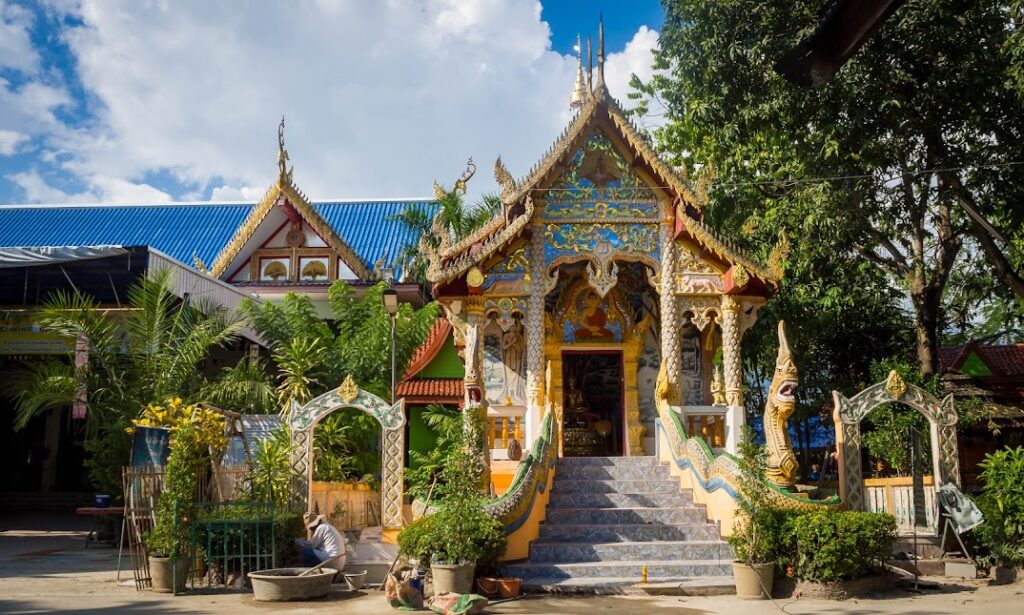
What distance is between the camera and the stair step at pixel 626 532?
35.2ft

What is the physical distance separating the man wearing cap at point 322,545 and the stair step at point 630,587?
2.16 m

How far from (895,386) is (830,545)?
2960 mm

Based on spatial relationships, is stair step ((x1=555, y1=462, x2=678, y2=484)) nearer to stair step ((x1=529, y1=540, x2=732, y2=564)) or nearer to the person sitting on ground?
stair step ((x1=529, y1=540, x2=732, y2=564))

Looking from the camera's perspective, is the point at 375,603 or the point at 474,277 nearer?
the point at 375,603

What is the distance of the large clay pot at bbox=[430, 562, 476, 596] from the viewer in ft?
29.3

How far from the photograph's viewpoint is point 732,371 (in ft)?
43.8

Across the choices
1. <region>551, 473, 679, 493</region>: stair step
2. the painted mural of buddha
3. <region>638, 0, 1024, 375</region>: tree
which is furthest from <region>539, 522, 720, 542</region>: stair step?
<region>638, 0, 1024, 375</region>: tree

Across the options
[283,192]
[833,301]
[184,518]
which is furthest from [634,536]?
[283,192]

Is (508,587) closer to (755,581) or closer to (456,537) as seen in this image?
(456,537)

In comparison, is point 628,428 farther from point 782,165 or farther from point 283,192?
point 283,192

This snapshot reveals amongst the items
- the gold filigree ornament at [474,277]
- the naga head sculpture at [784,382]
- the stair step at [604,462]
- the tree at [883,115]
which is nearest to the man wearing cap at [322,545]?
the stair step at [604,462]

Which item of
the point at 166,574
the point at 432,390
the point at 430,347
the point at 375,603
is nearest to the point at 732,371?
the point at 432,390

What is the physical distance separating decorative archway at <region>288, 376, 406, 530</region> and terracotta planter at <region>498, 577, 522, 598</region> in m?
2.45

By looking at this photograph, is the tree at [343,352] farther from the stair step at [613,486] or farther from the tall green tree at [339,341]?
the stair step at [613,486]
